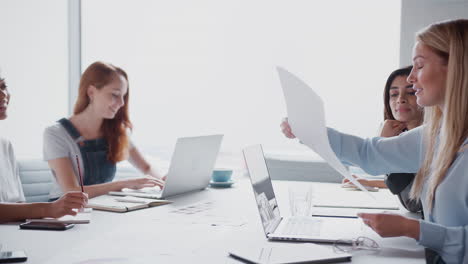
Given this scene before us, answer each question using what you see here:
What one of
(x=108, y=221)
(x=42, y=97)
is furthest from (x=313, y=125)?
(x=42, y=97)

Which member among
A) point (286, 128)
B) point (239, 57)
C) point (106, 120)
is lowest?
point (106, 120)

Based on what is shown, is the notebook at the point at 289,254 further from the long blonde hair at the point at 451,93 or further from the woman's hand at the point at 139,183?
the woman's hand at the point at 139,183

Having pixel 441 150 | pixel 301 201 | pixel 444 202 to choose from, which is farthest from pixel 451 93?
pixel 301 201

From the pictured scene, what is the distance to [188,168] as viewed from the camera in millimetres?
2105

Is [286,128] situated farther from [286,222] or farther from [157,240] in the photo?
[157,240]

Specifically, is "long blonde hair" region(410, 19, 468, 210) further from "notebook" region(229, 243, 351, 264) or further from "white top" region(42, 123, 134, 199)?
"white top" region(42, 123, 134, 199)

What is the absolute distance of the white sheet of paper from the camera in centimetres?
126

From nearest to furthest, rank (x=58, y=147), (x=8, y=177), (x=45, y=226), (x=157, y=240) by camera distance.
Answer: (x=157, y=240) → (x=45, y=226) → (x=8, y=177) → (x=58, y=147)

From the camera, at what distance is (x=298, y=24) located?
11.3 feet

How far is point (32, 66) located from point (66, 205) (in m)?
2.58

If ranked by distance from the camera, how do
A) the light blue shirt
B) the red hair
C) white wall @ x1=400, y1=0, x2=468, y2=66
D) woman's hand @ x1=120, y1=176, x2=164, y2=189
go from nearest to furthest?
the light blue shirt, woman's hand @ x1=120, y1=176, x2=164, y2=189, the red hair, white wall @ x1=400, y1=0, x2=468, y2=66

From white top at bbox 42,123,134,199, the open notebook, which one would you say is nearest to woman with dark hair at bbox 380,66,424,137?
the open notebook

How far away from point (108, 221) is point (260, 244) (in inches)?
22.0

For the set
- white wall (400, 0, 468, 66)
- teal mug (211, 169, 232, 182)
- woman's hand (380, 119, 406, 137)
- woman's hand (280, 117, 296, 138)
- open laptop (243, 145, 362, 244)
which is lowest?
teal mug (211, 169, 232, 182)
